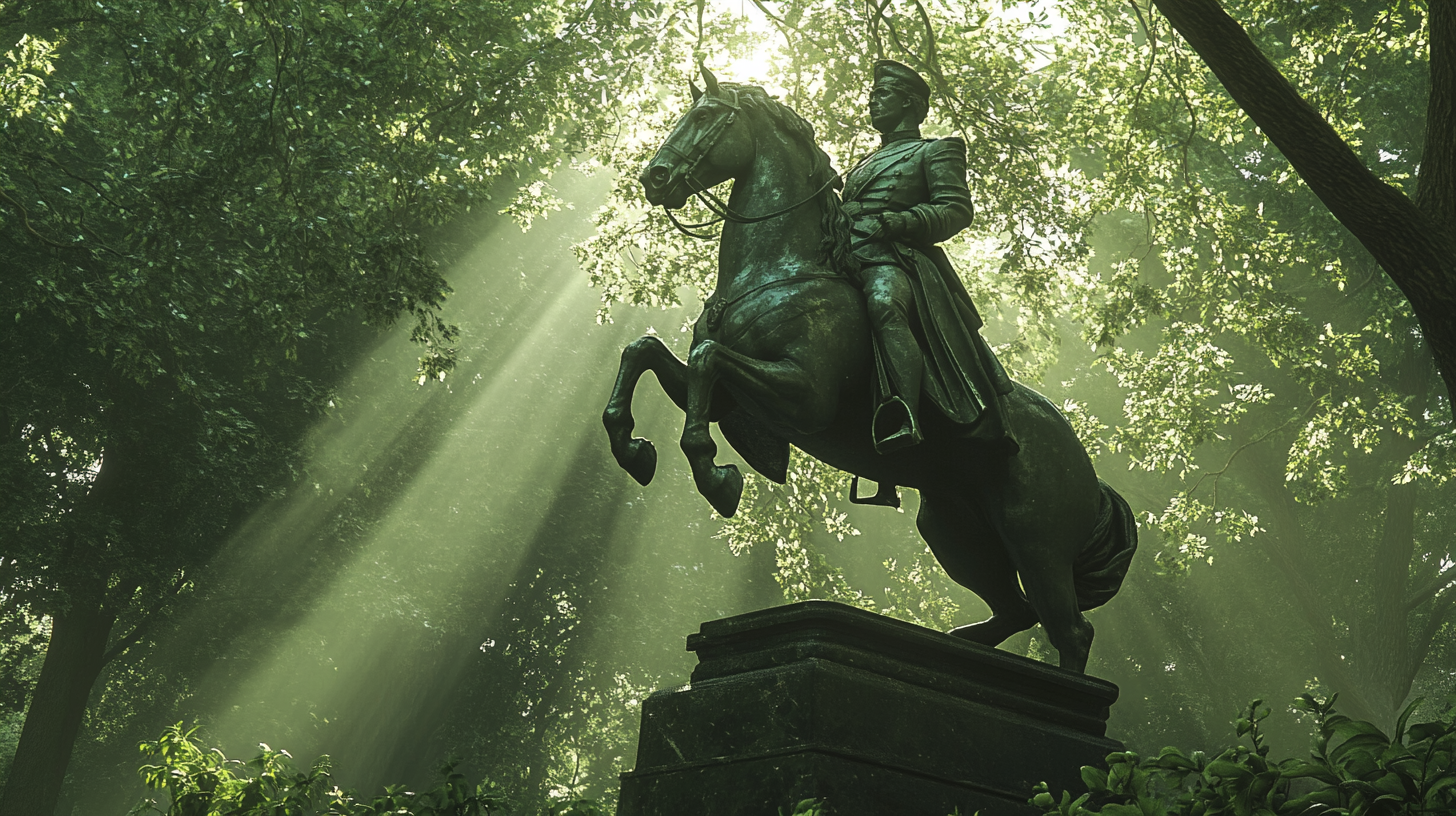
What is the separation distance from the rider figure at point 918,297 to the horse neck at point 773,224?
25cm

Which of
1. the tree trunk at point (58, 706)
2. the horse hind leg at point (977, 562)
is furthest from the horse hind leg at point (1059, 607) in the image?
the tree trunk at point (58, 706)

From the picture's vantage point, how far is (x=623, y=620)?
25.4 meters

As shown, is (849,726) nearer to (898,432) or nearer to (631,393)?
(898,432)

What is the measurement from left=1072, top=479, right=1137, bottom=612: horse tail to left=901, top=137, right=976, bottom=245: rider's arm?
1488 mm

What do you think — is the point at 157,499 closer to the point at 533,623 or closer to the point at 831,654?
the point at 533,623

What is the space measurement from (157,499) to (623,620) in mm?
10988

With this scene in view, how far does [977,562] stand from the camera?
5852 mm

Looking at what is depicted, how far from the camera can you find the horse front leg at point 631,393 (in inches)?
193

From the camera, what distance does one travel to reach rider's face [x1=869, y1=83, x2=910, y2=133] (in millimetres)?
6035

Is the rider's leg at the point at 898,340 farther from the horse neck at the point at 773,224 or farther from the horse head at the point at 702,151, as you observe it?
the horse head at the point at 702,151

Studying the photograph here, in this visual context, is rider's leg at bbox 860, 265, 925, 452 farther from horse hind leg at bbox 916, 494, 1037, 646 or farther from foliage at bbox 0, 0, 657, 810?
foliage at bbox 0, 0, 657, 810

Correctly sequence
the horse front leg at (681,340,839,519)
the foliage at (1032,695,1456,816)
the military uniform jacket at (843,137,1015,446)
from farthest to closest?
1. the military uniform jacket at (843,137,1015,446)
2. the horse front leg at (681,340,839,519)
3. the foliage at (1032,695,1456,816)

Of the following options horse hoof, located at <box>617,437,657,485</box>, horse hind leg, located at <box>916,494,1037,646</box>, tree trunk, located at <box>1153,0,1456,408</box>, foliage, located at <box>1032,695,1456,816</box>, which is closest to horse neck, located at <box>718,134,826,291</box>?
horse hoof, located at <box>617,437,657,485</box>

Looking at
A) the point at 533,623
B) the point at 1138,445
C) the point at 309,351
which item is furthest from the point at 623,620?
the point at 1138,445
